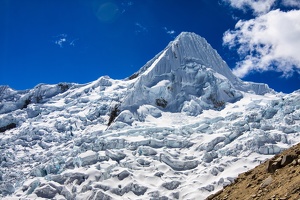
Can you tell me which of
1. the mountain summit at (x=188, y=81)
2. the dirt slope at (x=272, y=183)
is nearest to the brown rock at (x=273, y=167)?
the dirt slope at (x=272, y=183)

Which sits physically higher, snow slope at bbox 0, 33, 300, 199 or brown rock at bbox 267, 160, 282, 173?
snow slope at bbox 0, 33, 300, 199

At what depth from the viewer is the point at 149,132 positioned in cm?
9350

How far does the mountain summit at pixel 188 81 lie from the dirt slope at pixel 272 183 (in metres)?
96.9

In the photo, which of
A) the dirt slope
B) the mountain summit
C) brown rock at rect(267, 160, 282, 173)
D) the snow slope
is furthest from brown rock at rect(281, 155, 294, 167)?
the mountain summit

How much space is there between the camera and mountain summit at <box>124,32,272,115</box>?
116 metres

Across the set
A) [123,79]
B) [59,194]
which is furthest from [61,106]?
[59,194]

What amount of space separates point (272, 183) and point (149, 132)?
270 feet

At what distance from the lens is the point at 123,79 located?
142 meters

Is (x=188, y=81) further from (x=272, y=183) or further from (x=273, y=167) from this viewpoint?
(x=272, y=183)

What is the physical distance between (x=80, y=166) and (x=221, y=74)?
66.0m

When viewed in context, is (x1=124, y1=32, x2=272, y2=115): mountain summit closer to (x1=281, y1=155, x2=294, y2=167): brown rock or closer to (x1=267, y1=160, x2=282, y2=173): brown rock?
(x1=267, y1=160, x2=282, y2=173): brown rock

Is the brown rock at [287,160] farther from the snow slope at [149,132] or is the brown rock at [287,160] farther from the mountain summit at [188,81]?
the mountain summit at [188,81]

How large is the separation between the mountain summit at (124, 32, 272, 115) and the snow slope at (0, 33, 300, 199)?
32 cm

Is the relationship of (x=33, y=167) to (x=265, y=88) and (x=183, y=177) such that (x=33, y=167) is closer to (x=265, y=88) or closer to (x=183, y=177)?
(x=183, y=177)
